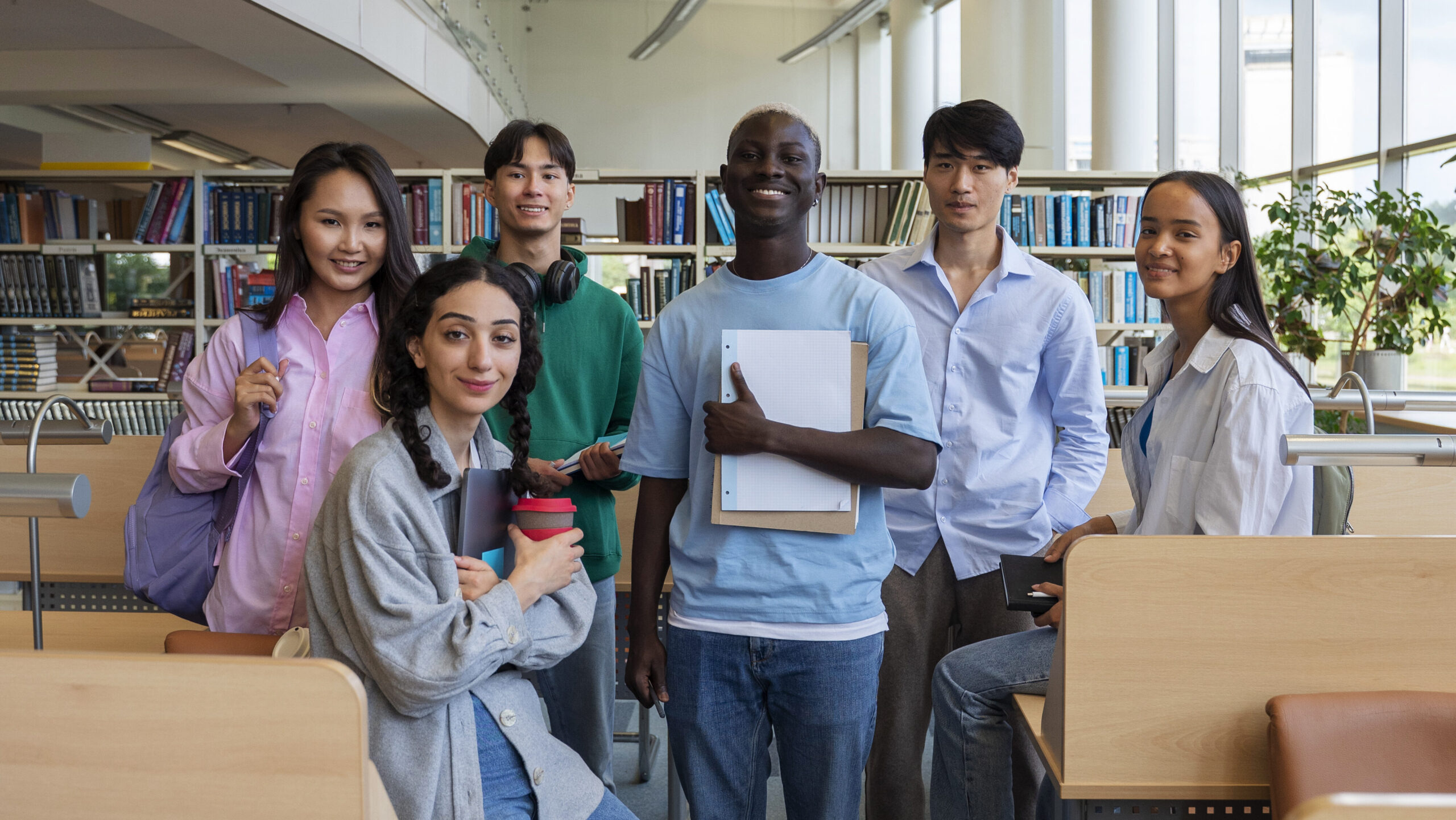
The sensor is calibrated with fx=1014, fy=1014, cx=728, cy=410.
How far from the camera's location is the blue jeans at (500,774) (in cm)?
131

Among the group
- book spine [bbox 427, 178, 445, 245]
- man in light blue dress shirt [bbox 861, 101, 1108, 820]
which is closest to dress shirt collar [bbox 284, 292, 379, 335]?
man in light blue dress shirt [bbox 861, 101, 1108, 820]

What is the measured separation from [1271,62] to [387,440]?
705 centimetres

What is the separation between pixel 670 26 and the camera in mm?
10633

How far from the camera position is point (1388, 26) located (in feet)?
17.7

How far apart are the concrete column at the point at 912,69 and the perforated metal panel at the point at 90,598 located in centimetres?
930

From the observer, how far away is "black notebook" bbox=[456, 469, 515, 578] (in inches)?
53.9

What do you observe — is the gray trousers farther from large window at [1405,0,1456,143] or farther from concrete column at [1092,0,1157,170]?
concrete column at [1092,0,1157,170]

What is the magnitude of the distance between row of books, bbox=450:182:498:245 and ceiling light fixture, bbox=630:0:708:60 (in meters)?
5.14

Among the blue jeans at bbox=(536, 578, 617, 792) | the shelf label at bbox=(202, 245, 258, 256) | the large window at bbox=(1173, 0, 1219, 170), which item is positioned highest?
the large window at bbox=(1173, 0, 1219, 170)

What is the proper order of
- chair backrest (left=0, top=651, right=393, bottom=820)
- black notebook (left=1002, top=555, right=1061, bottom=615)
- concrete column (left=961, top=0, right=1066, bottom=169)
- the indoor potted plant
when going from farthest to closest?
concrete column (left=961, top=0, right=1066, bottom=169), the indoor potted plant, black notebook (left=1002, top=555, right=1061, bottom=615), chair backrest (left=0, top=651, right=393, bottom=820)

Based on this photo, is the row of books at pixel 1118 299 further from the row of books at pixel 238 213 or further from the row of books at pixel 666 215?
the row of books at pixel 238 213

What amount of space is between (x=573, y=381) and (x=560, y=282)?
19 centimetres

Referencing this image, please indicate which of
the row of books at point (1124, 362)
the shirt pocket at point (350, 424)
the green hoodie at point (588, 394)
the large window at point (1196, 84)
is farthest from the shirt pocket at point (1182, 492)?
Result: the large window at point (1196, 84)

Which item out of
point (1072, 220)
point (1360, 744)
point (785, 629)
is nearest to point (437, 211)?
point (1072, 220)
